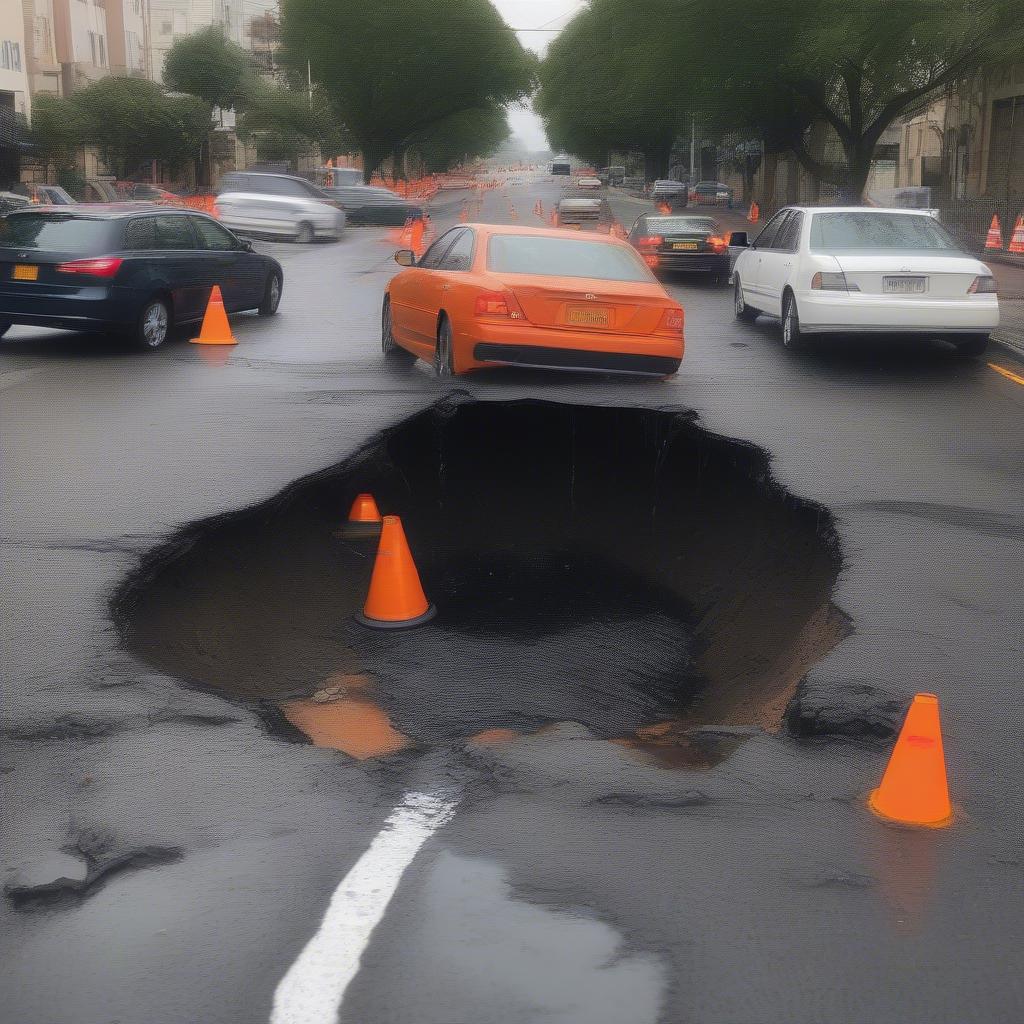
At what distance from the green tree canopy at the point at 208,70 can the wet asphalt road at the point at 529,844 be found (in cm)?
7700

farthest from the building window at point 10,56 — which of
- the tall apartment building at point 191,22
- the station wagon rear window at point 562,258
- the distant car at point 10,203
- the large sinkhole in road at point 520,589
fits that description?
the large sinkhole in road at point 520,589

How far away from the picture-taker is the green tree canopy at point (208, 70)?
7794cm

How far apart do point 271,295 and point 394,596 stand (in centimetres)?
1125

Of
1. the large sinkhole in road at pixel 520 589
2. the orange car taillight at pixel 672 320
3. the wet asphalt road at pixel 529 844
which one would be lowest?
the large sinkhole in road at pixel 520 589

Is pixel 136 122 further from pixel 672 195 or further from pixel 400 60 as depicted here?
pixel 672 195

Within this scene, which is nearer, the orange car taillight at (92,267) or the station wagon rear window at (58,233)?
the orange car taillight at (92,267)

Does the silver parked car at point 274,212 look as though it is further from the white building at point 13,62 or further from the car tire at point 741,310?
the white building at point 13,62

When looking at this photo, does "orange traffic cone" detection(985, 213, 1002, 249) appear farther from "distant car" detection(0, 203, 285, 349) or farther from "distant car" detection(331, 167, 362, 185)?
"distant car" detection(331, 167, 362, 185)

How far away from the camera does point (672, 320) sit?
37.3 feet

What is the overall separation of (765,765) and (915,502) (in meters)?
3.93

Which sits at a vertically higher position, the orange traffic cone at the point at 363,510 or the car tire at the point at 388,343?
the car tire at the point at 388,343

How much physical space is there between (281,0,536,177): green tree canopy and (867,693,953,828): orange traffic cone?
6810 centimetres

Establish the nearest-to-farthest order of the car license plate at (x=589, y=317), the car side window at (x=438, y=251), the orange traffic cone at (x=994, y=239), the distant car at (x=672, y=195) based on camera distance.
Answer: the car license plate at (x=589, y=317), the car side window at (x=438, y=251), the orange traffic cone at (x=994, y=239), the distant car at (x=672, y=195)

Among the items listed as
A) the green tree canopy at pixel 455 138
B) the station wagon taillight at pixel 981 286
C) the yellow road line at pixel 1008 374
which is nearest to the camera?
the yellow road line at pixel 1008 374
